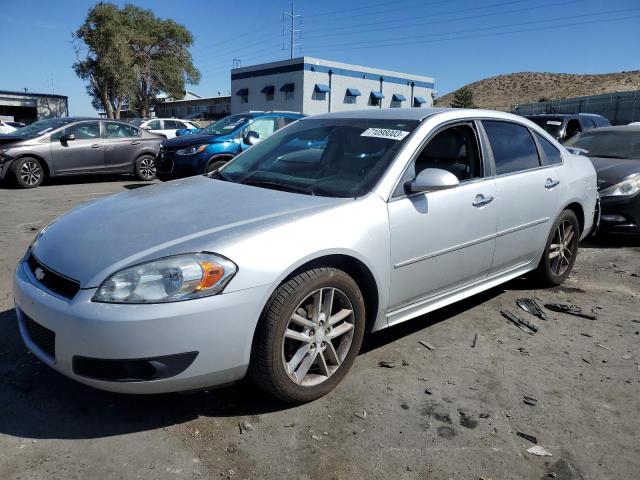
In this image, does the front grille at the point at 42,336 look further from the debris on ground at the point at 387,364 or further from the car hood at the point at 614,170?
the car hood at the point at 614,170

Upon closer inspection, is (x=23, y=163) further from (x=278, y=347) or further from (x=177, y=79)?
(x=177, y=79)

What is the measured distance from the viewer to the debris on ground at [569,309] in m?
4.11

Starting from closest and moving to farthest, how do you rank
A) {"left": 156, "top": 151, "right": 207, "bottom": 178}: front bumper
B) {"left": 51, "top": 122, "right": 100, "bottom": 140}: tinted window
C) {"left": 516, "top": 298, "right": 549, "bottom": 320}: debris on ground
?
{"left": 516, "top": 298, "right": 549, "bottom": 320}: debris on ground, {"left": 156, "top": 151, "right": 207, "bottom": 178}: front bumper, {"left": 51, "top": 122, "right": 100, "bottom": 140}: tinted window

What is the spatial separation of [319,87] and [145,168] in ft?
102

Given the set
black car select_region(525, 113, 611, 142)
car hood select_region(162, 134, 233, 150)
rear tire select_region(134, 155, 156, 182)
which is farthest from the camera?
black car select_region(525, 113, 611, 142)

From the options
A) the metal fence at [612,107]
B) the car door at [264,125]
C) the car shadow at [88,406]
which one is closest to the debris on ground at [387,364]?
the car shadow at [88,406]

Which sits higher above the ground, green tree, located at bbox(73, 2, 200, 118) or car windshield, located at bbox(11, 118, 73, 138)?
green tree, located at bbox(73, 2, 200, 118)

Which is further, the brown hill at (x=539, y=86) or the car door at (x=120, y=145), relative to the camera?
the brown hill at (x=539, y=86)

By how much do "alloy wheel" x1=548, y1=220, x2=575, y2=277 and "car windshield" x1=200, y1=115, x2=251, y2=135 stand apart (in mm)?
6509

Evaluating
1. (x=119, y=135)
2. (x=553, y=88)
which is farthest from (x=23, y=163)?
(x=553, y=88)

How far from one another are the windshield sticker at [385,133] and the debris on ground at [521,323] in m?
1.72

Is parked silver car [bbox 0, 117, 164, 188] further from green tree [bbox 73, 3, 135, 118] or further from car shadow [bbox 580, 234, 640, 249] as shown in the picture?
green tree [bbox 73, 3, 135, 118]

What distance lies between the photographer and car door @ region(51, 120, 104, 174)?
10422 millimetres

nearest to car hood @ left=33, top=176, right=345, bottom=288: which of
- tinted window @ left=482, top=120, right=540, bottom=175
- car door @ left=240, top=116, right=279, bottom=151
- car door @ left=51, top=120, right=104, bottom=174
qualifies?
tinted window @ left=482, top=120, right=540, bottom=175
